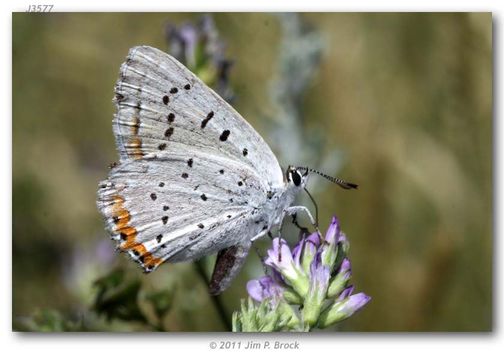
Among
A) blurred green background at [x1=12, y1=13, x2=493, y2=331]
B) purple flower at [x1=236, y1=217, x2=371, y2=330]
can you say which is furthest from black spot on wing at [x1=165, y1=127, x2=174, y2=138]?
blurred green background at [x1=12, y1=13, x2=493, y2=331]

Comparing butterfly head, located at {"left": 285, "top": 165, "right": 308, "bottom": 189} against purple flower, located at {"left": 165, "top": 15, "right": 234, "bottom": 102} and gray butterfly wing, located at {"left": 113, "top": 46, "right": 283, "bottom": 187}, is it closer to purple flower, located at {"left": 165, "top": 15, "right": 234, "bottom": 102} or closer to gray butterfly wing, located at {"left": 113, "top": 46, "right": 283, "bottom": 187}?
gray butterfly wing, located at {"left": 113, "top": 46, "right": 283, "bottom": 187}

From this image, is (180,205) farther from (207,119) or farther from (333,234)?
(333,234)

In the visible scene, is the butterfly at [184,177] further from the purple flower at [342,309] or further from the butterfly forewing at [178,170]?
the purple flower at [342,309]

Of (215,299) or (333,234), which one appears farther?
(215,299)

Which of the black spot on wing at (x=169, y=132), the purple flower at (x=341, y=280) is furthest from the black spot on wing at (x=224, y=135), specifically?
the purple flower at (x=341, y=280)

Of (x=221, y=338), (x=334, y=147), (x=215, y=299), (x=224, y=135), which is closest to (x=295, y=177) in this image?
(x=224, y=135)

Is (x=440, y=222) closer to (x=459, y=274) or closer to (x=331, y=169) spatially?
(x=459, y=274)
